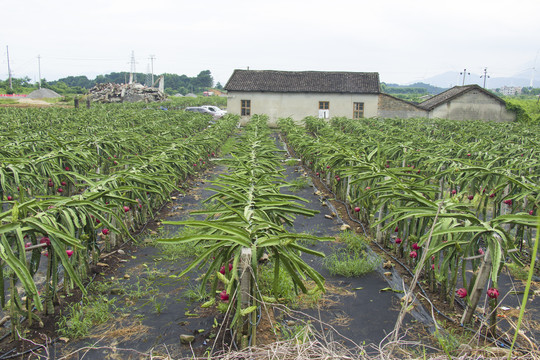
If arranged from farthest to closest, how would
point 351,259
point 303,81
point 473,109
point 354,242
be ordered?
point 303,81 < point 473,109 < point 354,242 < point 351,259

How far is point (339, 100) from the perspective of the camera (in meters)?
27.6

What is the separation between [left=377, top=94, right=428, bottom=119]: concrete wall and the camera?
2686 centimetres

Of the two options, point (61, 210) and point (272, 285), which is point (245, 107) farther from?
point (61, 210)

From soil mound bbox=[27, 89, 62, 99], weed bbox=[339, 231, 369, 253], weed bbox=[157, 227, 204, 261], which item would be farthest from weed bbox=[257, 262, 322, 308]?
soil mound bbox=[27, 89, 62, 99]

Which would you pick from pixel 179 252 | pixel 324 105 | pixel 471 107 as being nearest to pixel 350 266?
pixel 179 252

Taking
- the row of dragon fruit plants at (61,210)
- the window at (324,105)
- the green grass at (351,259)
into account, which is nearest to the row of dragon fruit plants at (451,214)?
the green grass at (351,259)

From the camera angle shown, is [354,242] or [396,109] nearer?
[354,242]

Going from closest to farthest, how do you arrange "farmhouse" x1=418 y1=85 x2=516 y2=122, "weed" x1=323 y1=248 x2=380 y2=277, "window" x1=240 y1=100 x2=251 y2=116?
"weed" x1=323 y1=248 x2=380 y2=277, "farmhouse" x1=418 y1=85 x2=516 y2=122, "window" x1=240 y1=100 x2=251 y2=116

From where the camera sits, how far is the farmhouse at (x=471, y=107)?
26500 millimetres

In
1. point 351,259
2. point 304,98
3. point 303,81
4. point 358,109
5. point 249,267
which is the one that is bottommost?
point 351,259

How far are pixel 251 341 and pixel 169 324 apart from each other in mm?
947

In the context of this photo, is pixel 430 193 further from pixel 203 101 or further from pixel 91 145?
pixel 203 101

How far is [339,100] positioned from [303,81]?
119 inches

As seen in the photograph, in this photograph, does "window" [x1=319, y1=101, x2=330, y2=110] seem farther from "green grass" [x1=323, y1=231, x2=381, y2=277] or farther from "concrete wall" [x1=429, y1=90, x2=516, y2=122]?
"green grass" [x1=323, y1=231, x2=381, y2=277]
